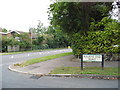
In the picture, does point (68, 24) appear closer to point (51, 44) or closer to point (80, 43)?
point (80, 43)

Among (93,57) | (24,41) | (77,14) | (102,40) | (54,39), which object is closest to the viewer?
(93,57)

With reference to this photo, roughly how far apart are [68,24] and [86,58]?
16.3 ft

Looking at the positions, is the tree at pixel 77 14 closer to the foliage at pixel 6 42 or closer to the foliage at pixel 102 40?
the foliage at pixel 102 40

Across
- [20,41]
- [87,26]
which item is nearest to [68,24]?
[87,26]

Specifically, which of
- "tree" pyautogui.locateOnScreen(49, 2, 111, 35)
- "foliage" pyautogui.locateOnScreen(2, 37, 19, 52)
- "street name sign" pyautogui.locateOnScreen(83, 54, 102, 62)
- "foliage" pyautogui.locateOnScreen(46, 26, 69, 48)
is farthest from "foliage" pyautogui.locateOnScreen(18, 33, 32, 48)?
"street name sign" pyautogui.locateOnScreen(83, 54, 102, 62)

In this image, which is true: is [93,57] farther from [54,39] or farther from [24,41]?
[54,39]

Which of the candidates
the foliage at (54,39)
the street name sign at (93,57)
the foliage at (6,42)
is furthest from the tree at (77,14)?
the foliage at (54,39)

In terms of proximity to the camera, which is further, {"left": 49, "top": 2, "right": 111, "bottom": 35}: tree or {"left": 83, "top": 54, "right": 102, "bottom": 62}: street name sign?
{"left": 49, "top": 2, "right": 111, "bottom": 35}: tree

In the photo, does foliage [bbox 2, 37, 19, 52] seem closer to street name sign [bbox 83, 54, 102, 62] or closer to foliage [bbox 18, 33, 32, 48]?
foliage [bbox 18, 33, 32, 48]

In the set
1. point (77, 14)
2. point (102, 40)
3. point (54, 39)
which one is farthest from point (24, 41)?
point (102, 40)

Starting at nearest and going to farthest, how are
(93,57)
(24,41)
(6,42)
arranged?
(93,57)
(6,42)
(24,41)

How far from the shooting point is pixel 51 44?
49.1 meters

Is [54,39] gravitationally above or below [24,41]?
above

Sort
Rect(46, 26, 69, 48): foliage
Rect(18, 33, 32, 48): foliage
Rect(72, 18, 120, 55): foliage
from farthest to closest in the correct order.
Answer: Rect(46, 26, 69, 48): foliage < Rect(18, 33, 32, 48): foliage < Rect(72, 18, 120, 55): foliage
